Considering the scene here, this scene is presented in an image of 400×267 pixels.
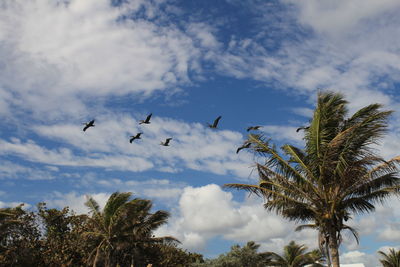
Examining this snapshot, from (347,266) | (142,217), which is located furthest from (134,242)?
(347,266)

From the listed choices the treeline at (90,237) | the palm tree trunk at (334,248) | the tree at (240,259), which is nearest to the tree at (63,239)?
the treeline at (90,237)

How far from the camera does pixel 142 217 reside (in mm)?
25672

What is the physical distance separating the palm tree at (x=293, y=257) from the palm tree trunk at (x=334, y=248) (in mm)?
21954

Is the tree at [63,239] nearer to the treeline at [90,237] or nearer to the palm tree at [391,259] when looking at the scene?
the treeline at [90,237]

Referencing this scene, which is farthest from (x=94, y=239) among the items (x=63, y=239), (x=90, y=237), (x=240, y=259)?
(x=240, y=259)

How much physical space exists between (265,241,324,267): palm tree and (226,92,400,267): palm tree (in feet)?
69.1

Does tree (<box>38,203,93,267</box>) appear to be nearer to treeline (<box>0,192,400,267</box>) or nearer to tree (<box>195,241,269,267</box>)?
treeline (<box>0,192,400,267</box>)

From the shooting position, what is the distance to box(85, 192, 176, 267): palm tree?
23438mm

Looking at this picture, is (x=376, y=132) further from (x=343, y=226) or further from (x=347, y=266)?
(x=347, y=266)

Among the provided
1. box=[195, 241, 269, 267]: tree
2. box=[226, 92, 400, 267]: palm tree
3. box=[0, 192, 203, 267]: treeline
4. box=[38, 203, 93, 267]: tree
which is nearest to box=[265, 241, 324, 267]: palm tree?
box=[195, 241, 269, 267]: tree

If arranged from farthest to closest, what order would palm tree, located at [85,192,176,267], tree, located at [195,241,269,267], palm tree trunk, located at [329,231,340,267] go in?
tree, located at [195,241,269,267] → palm tree, located at [85,192,176,267] → palm tree trunk, located at [329,231,340,267]

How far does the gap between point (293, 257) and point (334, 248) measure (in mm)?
23360

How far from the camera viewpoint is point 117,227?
927 inches

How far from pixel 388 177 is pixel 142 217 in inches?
629
